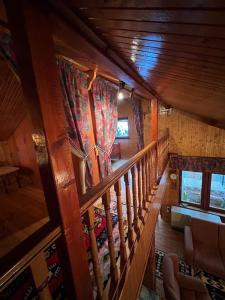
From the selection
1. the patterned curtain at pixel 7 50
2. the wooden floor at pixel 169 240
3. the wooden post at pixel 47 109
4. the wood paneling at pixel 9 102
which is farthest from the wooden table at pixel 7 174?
the wooden floor at pixel 169 240

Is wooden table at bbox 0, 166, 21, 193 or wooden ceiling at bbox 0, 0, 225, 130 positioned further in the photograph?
wooden table at bbox 0, 166, 21, 193

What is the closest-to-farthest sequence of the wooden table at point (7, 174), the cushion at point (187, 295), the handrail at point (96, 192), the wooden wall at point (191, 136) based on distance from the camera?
the handrail at point (96, 192), the cushion at point (187, 295), the wooden table at point (7, 174), the wooden wall at point (191, 136)

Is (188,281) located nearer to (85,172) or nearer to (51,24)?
(85,172)

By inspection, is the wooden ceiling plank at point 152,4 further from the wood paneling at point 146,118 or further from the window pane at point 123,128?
the window pane at point 123,128

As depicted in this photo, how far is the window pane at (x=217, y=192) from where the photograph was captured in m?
4.94

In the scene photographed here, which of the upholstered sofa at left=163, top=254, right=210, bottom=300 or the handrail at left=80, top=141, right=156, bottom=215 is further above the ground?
the handrail at left=80, top=141, right=156, bottom=215

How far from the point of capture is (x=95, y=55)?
0.97 m

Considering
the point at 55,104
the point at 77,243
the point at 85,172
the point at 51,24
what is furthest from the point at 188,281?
the point at 51,24

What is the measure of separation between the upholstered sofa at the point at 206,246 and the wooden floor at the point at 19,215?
3659mm

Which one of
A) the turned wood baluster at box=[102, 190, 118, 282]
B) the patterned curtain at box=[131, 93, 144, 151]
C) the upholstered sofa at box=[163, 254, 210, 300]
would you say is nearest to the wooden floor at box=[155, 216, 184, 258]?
the upholstered sofa at box=[163, 254, 210, 300]

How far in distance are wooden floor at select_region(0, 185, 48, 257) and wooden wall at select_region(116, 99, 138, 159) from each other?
12.3 feet

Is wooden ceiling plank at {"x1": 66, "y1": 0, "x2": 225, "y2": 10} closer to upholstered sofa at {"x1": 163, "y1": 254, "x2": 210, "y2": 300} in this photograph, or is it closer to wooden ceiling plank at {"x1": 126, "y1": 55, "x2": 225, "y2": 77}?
wooden ceiling plank at {"x1": 126, "y1": 55, "x2": 225, "y2": 77}

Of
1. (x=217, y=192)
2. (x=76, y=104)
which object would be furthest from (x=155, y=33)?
(x=217, y=192)

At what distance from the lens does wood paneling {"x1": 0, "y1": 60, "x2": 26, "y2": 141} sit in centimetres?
193
